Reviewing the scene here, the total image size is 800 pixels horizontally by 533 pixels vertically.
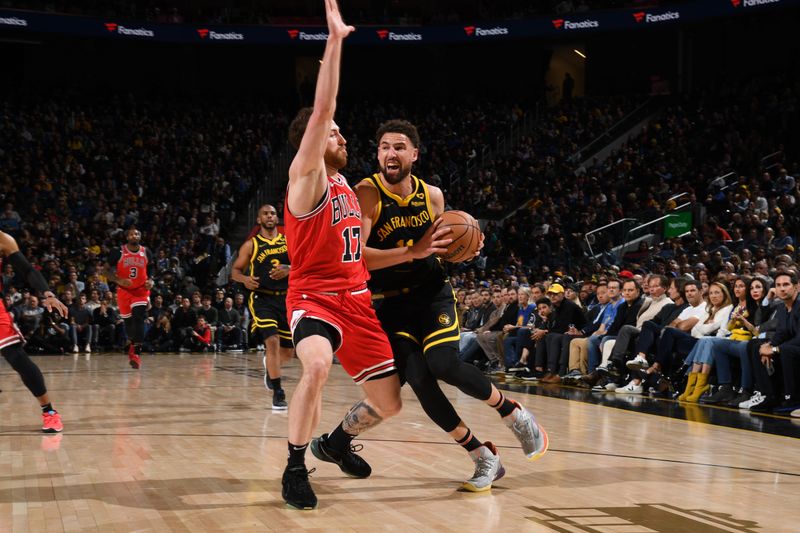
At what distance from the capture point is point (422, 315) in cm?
472

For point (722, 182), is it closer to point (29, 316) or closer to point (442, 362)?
point (29, 316)

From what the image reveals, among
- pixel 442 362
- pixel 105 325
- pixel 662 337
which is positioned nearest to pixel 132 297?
pixel 105 325

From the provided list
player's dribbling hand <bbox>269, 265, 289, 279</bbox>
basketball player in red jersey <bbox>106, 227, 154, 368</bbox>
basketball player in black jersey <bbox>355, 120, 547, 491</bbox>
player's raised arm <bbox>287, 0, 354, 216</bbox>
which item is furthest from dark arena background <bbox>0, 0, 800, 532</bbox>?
player's raised arm <bbox>287, 0, 354, 216</bbox>

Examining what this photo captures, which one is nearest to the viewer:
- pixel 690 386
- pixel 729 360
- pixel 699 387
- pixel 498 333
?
pixel 729 360

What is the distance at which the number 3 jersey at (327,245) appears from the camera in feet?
14.1

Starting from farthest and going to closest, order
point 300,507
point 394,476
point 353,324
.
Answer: point 394,476 → point 353,324 → point 300,507

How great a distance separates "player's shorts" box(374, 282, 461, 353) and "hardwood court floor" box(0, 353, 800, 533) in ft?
2.58

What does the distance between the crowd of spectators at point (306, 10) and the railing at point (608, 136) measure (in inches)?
133

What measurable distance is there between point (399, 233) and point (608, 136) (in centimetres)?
2148

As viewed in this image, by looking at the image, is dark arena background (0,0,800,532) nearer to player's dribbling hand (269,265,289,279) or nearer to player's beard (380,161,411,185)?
player's dribbling hand (269,265,289,279)

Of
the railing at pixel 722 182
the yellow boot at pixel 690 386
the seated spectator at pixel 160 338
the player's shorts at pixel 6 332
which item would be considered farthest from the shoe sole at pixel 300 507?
the railing at pixel 722 182

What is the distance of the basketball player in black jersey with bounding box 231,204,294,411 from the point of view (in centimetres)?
802

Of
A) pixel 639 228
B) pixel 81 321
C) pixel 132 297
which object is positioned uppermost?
pixel 639 228

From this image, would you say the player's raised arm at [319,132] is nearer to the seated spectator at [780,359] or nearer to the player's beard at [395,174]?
the player's beard at [395,174]
